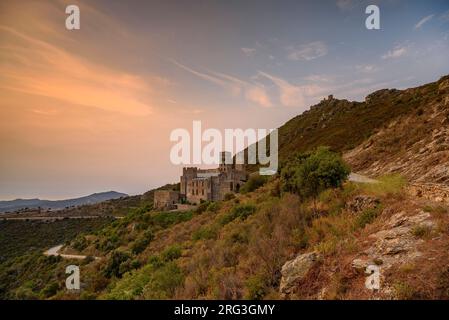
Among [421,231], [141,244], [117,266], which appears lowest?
[117,266]

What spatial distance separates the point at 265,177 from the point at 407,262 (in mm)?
37760

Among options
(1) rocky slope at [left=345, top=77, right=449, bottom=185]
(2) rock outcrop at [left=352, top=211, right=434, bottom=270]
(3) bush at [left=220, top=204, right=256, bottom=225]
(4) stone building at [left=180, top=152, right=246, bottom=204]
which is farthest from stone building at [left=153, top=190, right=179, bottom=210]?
(2) rock outcrop at [left=352, top=211, right=434, bottom=270]

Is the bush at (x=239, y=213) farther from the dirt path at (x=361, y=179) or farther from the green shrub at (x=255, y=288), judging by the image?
the green shrub at (x=255, y=288)

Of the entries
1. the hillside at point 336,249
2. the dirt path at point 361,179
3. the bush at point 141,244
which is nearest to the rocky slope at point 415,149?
the hillside at point 336,249

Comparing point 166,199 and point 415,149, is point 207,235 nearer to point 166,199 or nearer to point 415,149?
point 415,149

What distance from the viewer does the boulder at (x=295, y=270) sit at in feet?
27.3

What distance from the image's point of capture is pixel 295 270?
8.68 meters

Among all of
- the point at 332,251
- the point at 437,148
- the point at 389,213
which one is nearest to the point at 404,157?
the point at 437,148

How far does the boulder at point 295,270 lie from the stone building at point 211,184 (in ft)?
134

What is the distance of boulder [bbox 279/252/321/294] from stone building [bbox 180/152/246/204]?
40699 mm

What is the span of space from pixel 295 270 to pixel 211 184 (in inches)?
1703

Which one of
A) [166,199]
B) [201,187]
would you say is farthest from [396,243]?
[166,199]

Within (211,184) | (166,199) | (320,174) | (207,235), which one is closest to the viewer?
(320,174)
